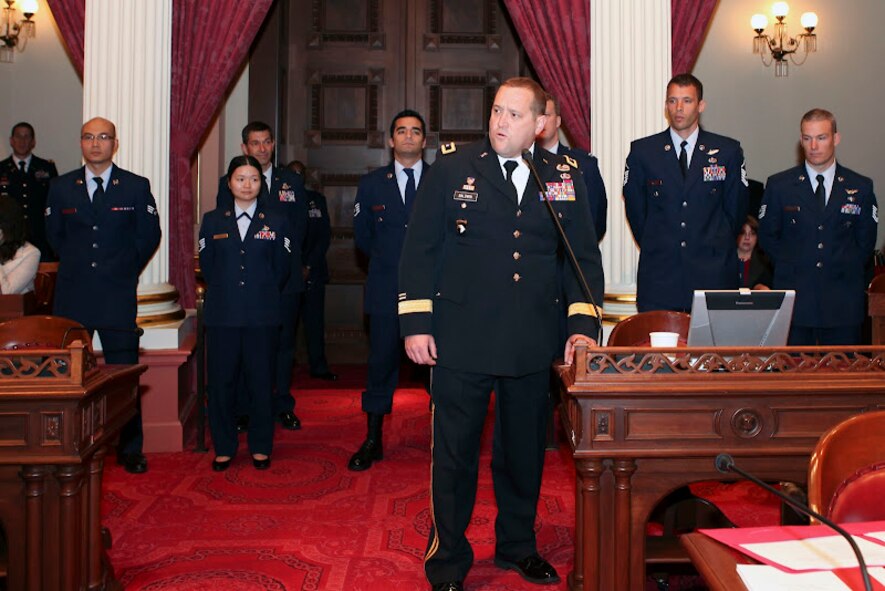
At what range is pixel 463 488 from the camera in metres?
2.79

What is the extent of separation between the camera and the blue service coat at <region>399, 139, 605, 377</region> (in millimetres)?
2719

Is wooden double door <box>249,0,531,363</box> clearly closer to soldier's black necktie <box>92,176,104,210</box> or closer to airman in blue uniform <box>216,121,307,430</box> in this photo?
airman in blue uniform <box>216,121,307,430</box>

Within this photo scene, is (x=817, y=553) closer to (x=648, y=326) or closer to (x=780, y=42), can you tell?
(x=648, y=326)

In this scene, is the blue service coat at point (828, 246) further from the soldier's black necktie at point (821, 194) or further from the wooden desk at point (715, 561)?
the wooden desk at point (715, 561)

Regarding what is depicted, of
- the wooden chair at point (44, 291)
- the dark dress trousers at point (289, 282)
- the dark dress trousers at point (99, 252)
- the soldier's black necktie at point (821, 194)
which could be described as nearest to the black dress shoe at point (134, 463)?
the dark dress trousers at point (99, 252)

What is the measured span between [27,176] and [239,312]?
353cm

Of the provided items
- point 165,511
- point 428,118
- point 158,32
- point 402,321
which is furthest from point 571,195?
point 428,118

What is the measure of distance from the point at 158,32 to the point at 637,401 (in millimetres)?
3643

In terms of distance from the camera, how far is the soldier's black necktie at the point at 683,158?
155 inches

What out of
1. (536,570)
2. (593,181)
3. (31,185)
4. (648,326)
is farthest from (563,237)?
(31,185)

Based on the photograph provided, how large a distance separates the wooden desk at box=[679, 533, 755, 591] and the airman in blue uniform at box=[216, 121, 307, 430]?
12.9ft

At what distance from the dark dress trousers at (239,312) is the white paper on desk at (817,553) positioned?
3.29 meters

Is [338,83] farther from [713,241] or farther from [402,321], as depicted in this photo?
[402,321]

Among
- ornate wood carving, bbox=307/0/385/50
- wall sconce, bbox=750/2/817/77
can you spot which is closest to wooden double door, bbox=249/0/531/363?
ornate wood carving, bbox=307/0/385/50
